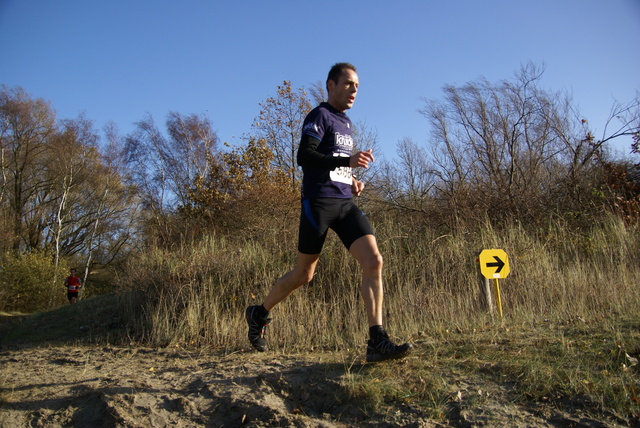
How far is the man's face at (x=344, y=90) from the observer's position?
3.27 m

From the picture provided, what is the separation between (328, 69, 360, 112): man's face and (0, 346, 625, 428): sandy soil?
6.20ft

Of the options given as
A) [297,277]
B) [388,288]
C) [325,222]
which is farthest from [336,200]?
[388,288]

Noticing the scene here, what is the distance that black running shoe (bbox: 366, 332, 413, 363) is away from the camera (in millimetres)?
2725

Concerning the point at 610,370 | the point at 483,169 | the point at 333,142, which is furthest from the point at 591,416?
the point at 483,169

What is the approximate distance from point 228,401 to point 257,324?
95 centimetres

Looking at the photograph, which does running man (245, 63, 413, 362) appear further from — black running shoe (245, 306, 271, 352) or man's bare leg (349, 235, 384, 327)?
black running shoe (245, 306, 271, 352)

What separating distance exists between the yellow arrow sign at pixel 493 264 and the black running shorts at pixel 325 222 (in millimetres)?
2167

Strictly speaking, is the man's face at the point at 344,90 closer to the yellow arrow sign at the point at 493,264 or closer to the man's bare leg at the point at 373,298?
the man's bare leg at the point at 373,298

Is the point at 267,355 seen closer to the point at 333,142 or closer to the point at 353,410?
the point at 353,410

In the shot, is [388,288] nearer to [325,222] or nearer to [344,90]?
[325,222]

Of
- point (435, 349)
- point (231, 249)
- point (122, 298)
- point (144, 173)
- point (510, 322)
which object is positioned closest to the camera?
point (435, 349)

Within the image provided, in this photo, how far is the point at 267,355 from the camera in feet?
A: 12.3

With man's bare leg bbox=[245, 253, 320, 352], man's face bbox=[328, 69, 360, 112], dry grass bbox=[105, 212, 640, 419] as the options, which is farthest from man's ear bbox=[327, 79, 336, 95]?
dry grass bbox=[105, 212, 640, 419]

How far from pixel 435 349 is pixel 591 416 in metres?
1.10
